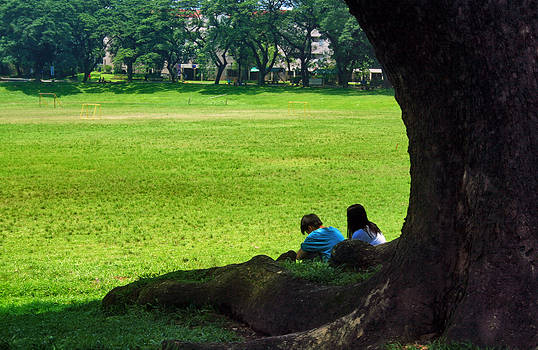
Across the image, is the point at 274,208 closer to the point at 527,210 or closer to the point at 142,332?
the point at 142,332

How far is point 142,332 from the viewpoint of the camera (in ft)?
17.0


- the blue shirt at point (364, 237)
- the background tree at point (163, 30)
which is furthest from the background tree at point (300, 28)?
the blue shirt at point (364, 237)

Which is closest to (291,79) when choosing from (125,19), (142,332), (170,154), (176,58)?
(176,58)

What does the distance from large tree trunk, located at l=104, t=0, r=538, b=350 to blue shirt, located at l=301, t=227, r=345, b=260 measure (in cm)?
305

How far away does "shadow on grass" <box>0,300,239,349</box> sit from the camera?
488 cm

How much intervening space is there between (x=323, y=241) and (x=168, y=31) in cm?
7758

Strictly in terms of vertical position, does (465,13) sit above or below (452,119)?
above

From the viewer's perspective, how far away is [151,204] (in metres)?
15.0

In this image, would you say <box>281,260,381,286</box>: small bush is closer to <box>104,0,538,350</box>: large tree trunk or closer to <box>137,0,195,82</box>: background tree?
<box>104,0,538,350</box>: large tree trunk

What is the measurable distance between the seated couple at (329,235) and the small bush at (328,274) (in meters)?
1.19

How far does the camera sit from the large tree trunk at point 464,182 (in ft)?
12.5

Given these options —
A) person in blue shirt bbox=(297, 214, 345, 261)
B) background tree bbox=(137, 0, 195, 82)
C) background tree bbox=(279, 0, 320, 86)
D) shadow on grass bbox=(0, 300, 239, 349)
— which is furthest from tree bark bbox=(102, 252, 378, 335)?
background tree bbox=(137, 0, 195, 82)

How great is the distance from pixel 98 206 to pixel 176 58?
76.0 m

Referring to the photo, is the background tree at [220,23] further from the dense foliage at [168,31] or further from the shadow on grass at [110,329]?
the shadow on grass at [110,329]
